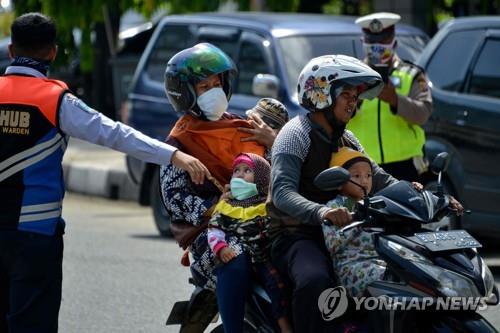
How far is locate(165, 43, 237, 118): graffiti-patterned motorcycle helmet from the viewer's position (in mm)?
6012

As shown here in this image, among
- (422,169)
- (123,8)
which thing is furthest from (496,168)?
(123,8)

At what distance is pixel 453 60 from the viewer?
10.3 m

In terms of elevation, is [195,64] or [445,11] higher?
[195,64]

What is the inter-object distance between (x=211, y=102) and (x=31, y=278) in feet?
3.58

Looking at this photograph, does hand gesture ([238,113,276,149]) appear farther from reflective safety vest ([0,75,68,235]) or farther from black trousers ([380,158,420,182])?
black trousers ([380,158,420,182])

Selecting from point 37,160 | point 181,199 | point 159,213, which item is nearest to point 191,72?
point 181,199

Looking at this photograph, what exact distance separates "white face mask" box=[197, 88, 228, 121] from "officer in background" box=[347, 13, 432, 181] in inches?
80.3

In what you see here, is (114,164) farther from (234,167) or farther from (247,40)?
(234,167)

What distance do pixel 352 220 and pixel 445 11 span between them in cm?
1216

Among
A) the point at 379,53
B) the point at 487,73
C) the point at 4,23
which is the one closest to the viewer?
the point at 379,53

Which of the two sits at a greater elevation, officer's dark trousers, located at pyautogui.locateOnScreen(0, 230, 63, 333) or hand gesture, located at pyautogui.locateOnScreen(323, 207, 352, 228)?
hand gesture, located at pyautogui.locateOnScreen(323, 207, 352, 228)

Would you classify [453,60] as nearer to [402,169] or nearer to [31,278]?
[402,169]

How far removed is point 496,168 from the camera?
968 cm

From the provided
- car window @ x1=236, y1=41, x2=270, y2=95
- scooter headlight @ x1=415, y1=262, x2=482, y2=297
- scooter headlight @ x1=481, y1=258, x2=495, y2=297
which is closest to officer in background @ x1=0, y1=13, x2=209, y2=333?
scooter headlight @ x1=415, y1=262, x2=482, y2=297
